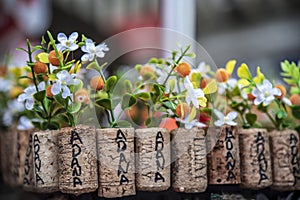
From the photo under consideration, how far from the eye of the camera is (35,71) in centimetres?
81

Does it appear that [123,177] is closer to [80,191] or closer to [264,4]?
[80,191]

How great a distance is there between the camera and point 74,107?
799 millimetres

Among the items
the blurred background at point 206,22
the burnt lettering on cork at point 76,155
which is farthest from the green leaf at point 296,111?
the blurred background at point 206,22

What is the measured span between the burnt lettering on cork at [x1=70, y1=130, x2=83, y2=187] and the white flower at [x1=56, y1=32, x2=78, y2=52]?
5.4 inches

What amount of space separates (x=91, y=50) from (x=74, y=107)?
0.10m

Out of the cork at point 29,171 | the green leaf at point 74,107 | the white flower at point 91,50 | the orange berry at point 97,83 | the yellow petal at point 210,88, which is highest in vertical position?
the white flower at point 91,50

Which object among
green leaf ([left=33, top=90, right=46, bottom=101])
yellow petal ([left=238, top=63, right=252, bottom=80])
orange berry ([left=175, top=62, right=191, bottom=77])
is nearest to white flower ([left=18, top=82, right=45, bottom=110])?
green leaf ([left=33, top=90, right=46, bottom=101])

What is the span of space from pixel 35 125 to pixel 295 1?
2.43 m

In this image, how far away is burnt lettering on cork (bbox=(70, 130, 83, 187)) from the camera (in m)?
0.75

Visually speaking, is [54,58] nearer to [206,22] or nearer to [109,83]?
[109,83]

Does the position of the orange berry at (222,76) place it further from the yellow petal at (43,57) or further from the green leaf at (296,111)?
the yellow petal at (43,57)

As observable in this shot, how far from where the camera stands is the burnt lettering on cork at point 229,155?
0.82m

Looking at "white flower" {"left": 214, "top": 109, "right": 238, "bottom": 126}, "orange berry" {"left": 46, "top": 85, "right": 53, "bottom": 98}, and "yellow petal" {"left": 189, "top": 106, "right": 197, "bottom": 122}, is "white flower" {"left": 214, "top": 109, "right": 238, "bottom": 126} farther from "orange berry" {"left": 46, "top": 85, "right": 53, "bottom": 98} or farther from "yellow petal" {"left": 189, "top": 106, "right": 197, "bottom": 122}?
"orange berry" {"left": 46, "top": 85, "right": 53, "bottom": 98}

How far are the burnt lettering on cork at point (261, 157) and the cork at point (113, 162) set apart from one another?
0.79ft
